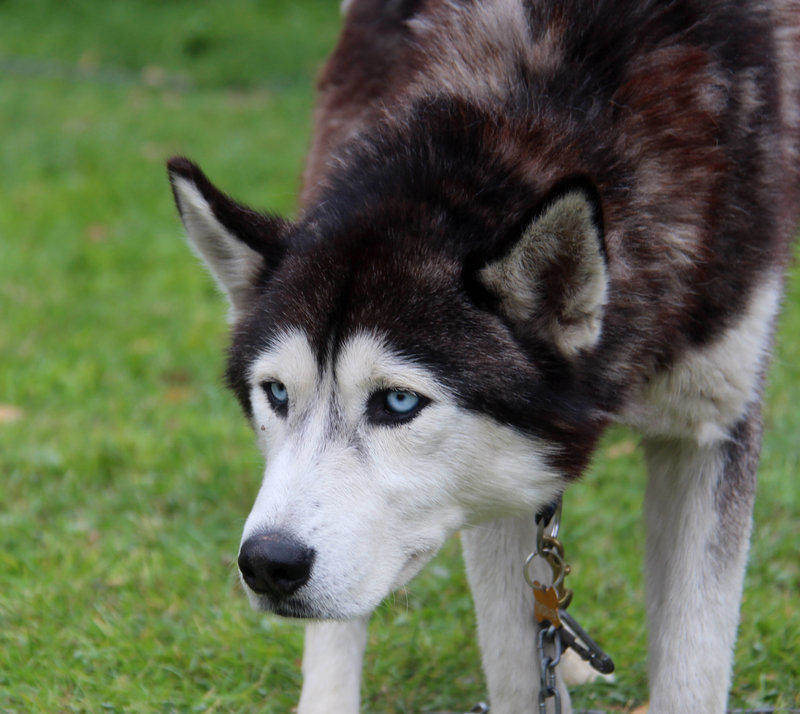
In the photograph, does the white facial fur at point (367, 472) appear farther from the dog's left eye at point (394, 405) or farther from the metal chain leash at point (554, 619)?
the metal chain leash at point (554, 619)

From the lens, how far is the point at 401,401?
8.50 ft

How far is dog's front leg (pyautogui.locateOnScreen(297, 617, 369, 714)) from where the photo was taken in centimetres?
328

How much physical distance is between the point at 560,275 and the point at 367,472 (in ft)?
2.00

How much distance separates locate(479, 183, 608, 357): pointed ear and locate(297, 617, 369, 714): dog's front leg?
1.17m

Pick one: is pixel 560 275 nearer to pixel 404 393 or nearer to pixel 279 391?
pixel 404 393

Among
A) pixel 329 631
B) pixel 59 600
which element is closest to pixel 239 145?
pixel 59 600

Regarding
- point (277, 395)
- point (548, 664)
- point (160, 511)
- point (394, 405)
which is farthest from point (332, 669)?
point (160, 511)

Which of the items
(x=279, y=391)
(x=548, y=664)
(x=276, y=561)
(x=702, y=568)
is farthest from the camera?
(x=702, y=568)

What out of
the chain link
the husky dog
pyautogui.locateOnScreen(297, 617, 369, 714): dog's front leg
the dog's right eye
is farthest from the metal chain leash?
the dog's right eye

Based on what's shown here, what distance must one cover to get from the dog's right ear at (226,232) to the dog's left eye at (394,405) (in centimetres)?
49

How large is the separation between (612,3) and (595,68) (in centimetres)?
19

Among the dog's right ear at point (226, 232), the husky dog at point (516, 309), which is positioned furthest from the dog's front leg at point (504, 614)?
the dog's right ear at point (226, 232)

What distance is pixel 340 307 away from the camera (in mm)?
2637

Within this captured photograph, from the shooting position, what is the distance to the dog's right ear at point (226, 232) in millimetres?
2787
